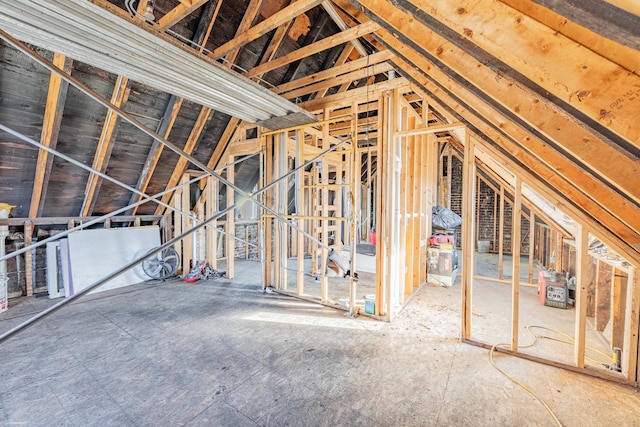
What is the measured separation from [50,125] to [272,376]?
3.81m

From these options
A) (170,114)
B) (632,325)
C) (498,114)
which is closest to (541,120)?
(498,114)

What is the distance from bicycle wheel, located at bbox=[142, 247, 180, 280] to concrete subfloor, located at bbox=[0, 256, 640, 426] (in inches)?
59.0

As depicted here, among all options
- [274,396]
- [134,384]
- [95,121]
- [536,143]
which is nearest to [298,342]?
[274,396]

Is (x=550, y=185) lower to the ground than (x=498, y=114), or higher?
lower

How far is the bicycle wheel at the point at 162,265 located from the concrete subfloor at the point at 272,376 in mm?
1498

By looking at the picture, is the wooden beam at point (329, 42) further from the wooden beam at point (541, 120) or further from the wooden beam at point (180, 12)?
the wooden beam at point (180, 12)

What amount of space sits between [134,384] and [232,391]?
822 millimetres

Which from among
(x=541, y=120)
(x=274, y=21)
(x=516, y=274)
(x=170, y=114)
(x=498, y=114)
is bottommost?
(x=516, y=274)

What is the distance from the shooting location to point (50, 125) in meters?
3.22

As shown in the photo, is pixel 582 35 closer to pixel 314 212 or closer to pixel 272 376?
pixel 272 376

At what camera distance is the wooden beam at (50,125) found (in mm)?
2887

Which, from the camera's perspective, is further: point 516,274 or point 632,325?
point 516,274

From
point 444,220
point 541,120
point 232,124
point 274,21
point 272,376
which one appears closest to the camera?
point 541,120

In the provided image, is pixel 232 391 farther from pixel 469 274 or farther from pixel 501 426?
pixel 469 274
